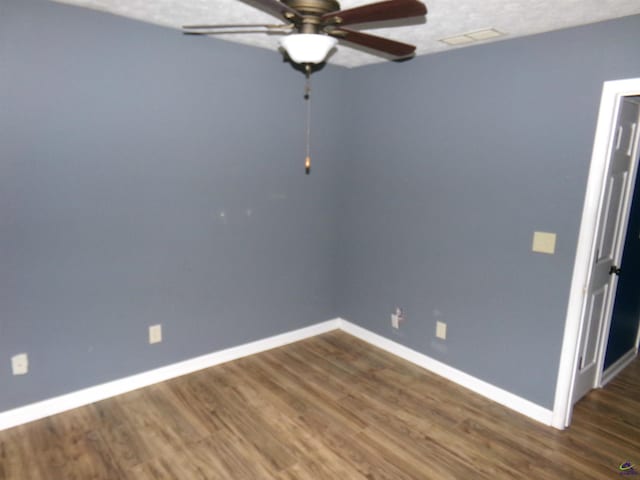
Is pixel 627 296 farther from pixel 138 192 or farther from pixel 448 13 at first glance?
pixel 138 192

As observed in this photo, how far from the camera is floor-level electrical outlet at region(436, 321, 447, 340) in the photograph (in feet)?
10.5

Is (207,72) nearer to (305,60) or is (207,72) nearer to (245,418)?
(305,60)

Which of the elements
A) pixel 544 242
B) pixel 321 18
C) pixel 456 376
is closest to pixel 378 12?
pixel 321 18

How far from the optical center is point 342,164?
151 inches

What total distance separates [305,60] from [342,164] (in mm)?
2127

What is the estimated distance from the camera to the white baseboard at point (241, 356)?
2.55m

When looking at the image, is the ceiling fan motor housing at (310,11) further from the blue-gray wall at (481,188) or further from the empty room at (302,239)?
the blue-gray wall at (481,188)

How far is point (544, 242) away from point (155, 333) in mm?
2672

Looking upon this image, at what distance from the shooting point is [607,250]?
2.78 m

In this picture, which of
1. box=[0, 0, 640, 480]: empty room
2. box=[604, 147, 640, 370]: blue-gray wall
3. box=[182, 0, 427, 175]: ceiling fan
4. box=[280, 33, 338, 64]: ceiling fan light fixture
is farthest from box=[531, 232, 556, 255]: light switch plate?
box=[280, 33, 338, 64]: ceiling fan light fixture

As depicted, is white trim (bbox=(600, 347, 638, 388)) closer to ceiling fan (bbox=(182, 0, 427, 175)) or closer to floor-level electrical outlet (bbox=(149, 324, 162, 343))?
ceiling fan (bbox=(182, 0, 427, 175))

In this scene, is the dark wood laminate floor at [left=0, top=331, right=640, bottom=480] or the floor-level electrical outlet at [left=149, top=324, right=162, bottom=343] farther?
the floor-level electrical outlet at [left=149, top=324, right=162, bottom=343]

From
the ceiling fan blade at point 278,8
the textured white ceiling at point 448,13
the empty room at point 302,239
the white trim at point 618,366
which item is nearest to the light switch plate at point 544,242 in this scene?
the empty room at point 302,239

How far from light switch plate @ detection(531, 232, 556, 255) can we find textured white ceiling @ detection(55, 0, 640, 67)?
1208mm
